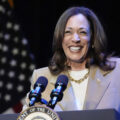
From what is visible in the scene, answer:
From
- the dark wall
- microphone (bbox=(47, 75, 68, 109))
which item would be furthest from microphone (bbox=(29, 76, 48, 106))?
the dark wall

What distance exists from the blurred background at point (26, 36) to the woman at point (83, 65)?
138cm

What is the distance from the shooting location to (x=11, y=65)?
4121 mm

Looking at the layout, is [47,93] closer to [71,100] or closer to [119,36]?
[71,100]

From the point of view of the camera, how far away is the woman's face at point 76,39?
2.08 metres

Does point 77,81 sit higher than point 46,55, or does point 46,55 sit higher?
point 77,81

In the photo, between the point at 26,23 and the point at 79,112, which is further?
the point at 26,23

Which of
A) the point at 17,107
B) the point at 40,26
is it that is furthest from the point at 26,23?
the point at 17,107

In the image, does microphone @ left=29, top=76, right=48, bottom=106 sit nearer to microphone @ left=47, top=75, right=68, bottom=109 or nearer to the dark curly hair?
microphone @ left=47, top=75, right=68, bottom=109

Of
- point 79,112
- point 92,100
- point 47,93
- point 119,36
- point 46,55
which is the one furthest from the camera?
point 46,55

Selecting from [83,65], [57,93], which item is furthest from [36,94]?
[83,65]

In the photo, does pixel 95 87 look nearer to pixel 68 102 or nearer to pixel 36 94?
pixel 68 102

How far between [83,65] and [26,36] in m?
1.92

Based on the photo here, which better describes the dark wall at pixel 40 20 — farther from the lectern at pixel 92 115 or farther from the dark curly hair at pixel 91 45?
the lectern at pixel 92 115

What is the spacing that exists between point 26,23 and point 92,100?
2.11 m
